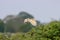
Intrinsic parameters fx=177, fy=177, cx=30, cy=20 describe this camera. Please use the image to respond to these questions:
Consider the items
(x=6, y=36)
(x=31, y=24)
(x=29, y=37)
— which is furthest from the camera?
(x=31, y=24)

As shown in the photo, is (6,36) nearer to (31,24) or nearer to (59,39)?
(31,24)

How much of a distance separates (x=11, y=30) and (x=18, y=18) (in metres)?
0.44

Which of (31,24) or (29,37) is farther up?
(31,24)

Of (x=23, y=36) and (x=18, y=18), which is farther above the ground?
(x=18, y=18)

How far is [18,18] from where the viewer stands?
5.11 metres

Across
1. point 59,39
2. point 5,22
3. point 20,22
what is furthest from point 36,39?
point 5,22

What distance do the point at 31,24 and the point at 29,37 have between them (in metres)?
1.08

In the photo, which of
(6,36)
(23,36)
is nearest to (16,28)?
(6,36)

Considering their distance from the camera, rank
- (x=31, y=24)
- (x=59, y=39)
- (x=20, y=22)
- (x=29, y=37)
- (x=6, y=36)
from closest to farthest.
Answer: (x=59, y=39) → (x=29, y=37) → (x=6, y=36) → (x=31, y=24) → (x=20, y=22)

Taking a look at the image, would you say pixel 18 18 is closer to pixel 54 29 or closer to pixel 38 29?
pixel 38 29

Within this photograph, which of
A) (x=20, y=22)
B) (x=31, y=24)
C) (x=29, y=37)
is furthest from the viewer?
(x=20, y=22)

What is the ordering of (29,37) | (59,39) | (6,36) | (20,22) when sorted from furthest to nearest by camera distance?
(20,22), (6,36), (29,37), (59,39)

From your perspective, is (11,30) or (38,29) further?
(11,30)

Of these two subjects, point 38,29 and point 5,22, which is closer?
point 38,29
